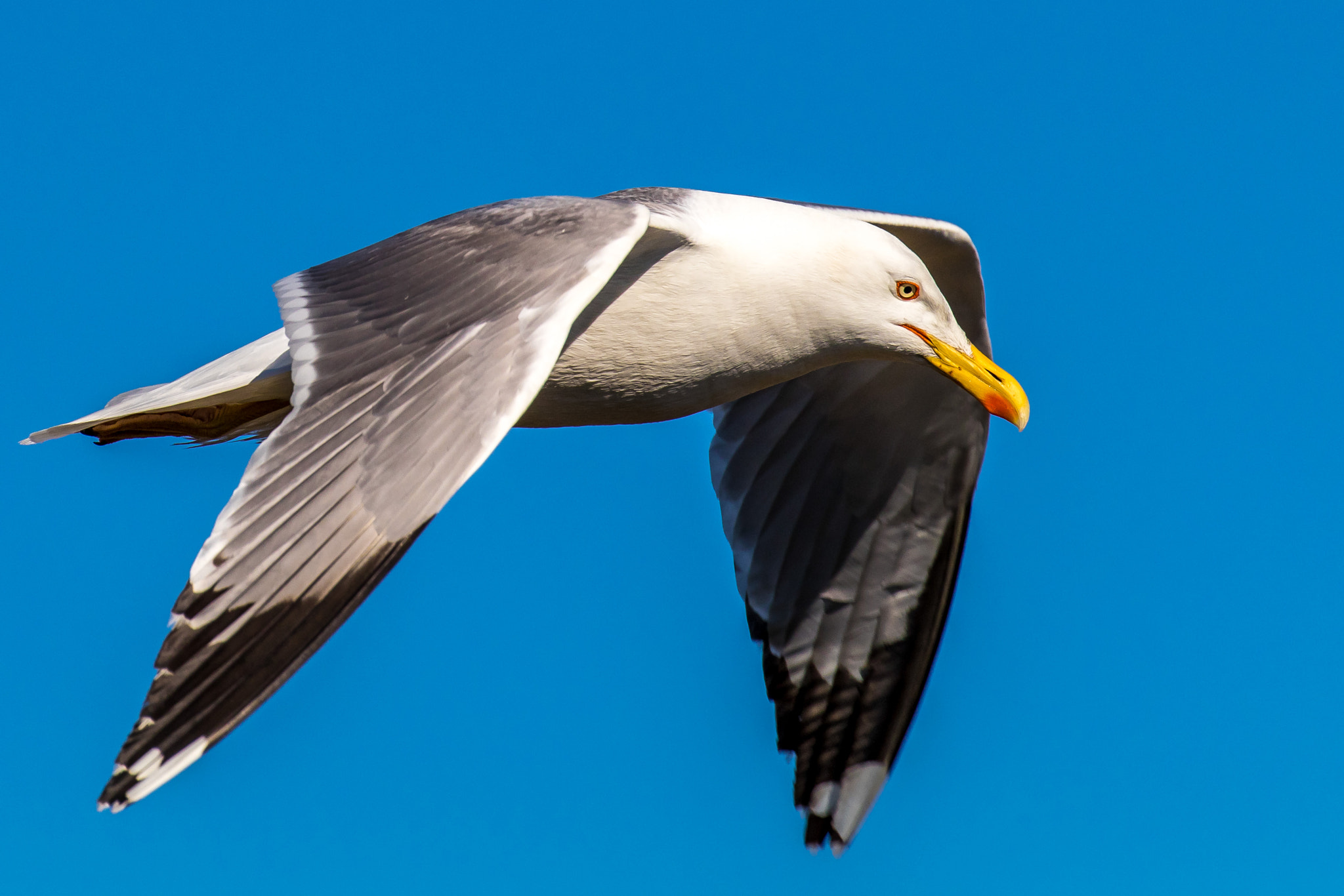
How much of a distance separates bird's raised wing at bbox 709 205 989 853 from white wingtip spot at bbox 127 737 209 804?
3.23 meters

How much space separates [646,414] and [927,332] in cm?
91

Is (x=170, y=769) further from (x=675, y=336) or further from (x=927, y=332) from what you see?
(x=927, y=332)

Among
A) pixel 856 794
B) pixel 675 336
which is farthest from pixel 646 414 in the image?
pixel 856 794

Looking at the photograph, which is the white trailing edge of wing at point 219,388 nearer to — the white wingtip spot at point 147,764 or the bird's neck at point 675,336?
the bird's neck at point 675,336

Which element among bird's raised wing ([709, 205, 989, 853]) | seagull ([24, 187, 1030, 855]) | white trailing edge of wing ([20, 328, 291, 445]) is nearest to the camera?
seagull ([24, 187, 1030, 855])

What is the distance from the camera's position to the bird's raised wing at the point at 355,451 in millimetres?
2871

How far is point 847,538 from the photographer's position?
5.86m

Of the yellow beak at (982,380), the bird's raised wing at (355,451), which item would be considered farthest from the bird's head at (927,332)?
the bird's raised wing at (355,451)

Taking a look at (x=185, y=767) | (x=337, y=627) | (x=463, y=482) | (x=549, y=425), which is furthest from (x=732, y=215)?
(x=185, y=767)

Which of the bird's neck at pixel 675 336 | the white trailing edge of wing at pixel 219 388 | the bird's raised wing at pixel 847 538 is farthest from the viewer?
the bird's raised wing at pixel 847 538

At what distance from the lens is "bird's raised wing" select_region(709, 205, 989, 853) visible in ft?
18.6

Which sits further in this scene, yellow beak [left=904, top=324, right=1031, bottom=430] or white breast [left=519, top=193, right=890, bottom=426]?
yellow beak [left=904, top=324, right=1031, bottom=430]

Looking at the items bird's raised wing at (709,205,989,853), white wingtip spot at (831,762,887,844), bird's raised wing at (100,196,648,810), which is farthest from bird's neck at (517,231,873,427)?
white wingtip spot at (831,762,887,844)

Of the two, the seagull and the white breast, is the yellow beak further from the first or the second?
the white breast
